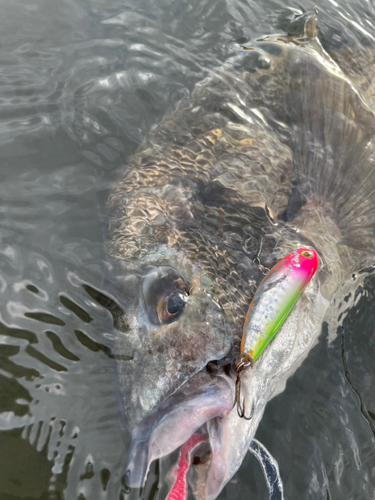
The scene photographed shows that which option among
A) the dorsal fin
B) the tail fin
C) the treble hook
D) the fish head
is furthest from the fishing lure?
the dorsal fin

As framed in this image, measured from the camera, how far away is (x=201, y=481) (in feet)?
6.43

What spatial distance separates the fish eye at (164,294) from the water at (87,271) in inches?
12.1

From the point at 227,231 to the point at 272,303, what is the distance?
0.73m

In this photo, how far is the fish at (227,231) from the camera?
1.95 metres

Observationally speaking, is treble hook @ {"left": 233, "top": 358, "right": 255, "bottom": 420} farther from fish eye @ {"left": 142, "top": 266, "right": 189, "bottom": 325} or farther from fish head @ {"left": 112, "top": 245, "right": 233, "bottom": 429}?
fish eye @ {"left": 142, "top": 266, "right": 189, "bottom": 325}

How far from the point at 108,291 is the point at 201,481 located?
1.13 meters

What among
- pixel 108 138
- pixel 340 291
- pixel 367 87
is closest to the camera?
pixel 340 291

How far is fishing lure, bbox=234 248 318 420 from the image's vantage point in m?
2.04

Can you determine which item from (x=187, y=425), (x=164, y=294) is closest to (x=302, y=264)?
(x=164, y=294)

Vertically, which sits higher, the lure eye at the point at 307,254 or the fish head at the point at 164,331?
the lure eye at the point at 307,254

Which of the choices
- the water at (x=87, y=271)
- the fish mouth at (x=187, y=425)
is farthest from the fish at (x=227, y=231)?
the water at (x=87, y=271)

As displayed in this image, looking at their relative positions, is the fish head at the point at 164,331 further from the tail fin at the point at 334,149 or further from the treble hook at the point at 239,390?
the tail fin at the point at 334,149

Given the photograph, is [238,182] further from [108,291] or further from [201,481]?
[201,481]

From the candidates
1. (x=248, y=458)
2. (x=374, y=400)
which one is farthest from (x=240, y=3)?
(x=248, y=458)
